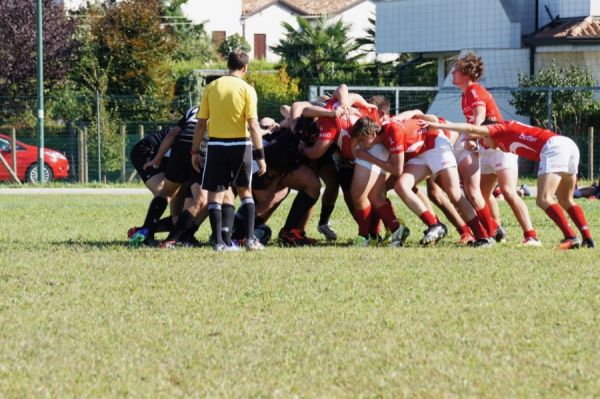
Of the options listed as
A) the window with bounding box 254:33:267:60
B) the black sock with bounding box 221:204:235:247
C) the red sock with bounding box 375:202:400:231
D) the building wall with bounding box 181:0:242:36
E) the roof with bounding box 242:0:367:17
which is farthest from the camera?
the roof with bounding box 242:0:367:17

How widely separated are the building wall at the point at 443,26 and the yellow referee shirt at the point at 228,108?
76.6ft

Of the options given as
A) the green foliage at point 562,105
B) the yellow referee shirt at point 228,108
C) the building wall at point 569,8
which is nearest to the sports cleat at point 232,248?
the yellow referee shirt at point 228,108

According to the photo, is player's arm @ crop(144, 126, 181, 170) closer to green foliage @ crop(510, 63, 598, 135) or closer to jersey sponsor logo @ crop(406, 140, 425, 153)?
jersey sponsor logo @ crop(406, 140, 425, 153)

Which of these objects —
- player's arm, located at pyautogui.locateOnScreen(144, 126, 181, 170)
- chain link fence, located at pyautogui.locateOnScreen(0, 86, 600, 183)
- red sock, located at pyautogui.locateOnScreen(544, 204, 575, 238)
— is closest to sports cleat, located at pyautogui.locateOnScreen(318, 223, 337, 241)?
player's arm, located at pyautogui.locateOnScreen(144, 126, 181, 170)

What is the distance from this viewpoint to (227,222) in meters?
11.7

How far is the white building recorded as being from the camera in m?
32.0

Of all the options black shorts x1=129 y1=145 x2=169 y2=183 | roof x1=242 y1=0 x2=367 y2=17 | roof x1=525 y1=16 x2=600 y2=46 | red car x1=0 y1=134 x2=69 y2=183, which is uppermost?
roof x1=242 y1=0 x2=367 y2=17

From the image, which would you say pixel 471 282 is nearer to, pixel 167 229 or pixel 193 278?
pixel 193 278

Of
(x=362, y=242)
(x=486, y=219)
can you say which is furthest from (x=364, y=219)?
(x=486, y=219)

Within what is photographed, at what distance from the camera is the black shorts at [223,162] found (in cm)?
1147

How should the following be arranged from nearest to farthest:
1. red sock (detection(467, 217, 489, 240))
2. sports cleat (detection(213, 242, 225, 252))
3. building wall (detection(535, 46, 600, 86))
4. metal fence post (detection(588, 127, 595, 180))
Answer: sports cleat (detection(213, 242, 225, 252)), red sock (detection(467, 217, 489, 240)), metal fence post (detection(588, 127, 595, 180)), building wall (detection(535, 46, 600, 86))

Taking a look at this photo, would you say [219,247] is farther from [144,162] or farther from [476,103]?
[476,103]

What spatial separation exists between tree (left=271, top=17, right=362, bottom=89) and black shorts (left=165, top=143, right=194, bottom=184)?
3430cm

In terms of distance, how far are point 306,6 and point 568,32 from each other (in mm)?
45623
